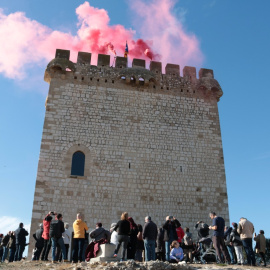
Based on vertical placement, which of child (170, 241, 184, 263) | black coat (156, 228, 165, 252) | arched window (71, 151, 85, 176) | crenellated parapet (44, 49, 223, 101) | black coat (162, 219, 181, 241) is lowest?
child (170, 241, 184, 263)

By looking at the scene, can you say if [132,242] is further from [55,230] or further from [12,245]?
[12,245]

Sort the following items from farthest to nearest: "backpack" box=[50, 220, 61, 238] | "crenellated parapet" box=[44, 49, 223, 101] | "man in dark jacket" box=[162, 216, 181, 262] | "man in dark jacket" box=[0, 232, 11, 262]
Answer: "crenellated parapet" box=[44, 49, 223, 101], "man in dark jacket" box=[0, 232, 11, 262], "man in dark jacket" box=[162, 216, 181, 262], "backpack" box=[50, 220, 61, 238]

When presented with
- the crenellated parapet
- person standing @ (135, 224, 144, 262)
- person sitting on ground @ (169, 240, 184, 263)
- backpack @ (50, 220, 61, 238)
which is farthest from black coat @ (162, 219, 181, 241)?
the crenellated parapet

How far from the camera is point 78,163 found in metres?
14.8

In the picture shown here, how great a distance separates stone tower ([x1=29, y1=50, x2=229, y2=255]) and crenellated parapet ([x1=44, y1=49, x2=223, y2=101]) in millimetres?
50

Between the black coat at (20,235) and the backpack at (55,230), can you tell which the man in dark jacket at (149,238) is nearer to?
the backpack at (55,230)

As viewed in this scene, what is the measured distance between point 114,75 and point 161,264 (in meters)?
11.0

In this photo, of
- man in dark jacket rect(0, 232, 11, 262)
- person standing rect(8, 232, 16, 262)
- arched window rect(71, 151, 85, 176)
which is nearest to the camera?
person standing rect(8, 232, 16, 262)

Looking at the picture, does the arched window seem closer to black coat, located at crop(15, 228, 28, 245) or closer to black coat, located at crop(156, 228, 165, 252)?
black coat, located at crop(15, 228, 28, 245)

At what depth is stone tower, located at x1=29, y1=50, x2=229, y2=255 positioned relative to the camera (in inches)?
560

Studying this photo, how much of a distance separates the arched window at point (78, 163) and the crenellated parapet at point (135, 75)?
3830 mm

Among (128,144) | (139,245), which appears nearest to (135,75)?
(128,144)

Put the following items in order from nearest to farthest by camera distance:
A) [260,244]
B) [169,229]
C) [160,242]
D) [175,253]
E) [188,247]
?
[175,253] → [169,229] → [160,242] → [188,247] → [260,244]

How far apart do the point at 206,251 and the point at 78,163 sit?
677cm
